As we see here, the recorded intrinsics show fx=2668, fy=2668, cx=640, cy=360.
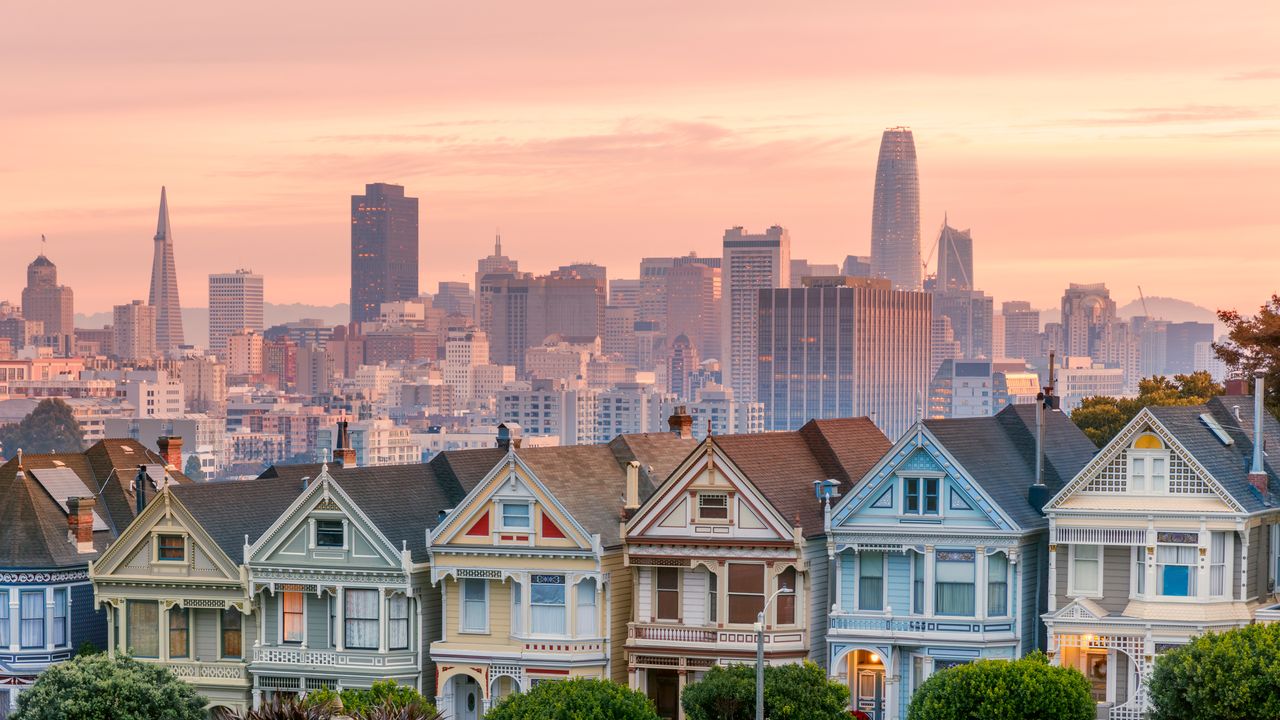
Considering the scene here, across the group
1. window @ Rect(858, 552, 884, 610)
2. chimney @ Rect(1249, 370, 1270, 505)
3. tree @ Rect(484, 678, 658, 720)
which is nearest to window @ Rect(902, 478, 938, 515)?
window @ Rect(858, 552, 884, 610)

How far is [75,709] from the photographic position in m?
60.9

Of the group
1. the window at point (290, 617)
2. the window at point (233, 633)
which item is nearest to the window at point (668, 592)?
the window at point (290, 617)

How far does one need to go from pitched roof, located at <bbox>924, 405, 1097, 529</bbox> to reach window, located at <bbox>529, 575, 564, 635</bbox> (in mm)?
9177

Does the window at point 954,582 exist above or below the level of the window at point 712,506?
below

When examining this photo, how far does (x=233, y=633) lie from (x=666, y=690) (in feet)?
36.5

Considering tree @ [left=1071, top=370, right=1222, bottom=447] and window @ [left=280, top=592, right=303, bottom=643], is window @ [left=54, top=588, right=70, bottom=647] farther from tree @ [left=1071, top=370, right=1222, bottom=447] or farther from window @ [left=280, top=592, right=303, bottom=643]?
tree @ [left=1071, top=370, right=1222, bottom=447]

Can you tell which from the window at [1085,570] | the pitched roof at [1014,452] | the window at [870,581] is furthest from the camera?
the window at [870,581]

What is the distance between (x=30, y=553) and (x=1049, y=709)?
26.3m

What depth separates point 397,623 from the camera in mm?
62094

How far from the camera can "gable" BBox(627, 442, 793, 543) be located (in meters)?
58.4

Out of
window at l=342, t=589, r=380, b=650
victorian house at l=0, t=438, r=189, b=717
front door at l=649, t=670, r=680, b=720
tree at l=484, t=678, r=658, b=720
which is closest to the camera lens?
tree at l=484, t=678, r=658, b=720

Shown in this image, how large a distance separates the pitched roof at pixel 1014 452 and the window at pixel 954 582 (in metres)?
1.51

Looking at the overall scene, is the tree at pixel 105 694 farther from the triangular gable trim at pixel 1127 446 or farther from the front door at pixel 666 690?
the triangular gable trim at pixel 1127 446

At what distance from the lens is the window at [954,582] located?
57.3 metres
